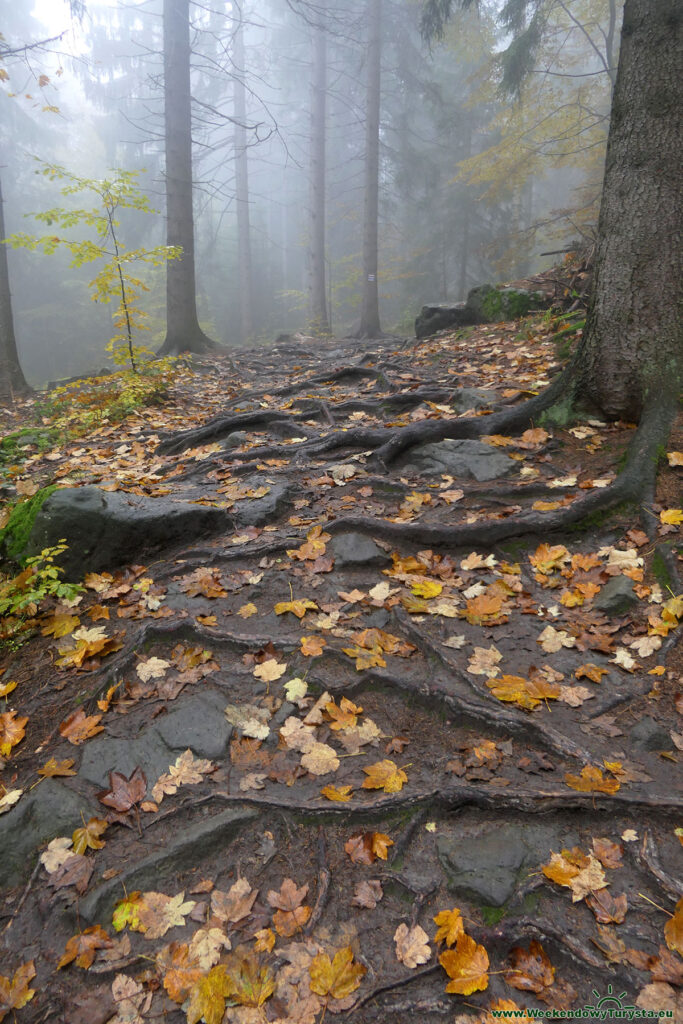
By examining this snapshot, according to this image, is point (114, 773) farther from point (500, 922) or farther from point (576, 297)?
point (576, 297)

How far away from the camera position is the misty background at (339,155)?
1587 centimetres

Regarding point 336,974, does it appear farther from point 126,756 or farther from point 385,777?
point 126,756

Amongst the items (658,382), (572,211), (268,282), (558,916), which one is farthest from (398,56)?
(558,916)

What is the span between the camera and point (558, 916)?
1.71 meters

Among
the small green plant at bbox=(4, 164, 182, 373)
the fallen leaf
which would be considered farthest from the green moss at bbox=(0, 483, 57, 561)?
the small green plant at bbox=(4, 164, 182, 373)

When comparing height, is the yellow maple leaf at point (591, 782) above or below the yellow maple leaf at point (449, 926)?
above

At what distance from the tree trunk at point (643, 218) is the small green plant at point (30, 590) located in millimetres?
4174

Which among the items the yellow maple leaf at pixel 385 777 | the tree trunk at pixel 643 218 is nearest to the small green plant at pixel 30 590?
the yellow maple leaf at pixel 385 777

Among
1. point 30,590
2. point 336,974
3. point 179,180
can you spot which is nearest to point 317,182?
point 179,180

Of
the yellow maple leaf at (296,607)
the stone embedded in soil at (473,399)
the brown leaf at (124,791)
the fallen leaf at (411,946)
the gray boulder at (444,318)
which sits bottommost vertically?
the fallen leaf at (411,946)

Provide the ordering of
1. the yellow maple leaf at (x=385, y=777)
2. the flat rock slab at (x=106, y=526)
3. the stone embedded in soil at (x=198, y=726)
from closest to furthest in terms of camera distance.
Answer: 1. the yellow maple leaf at (x=385, y=777)
2. the stone embedded in soil at (x=198, y=726)
3. the flat rock slab at (x=106, y=526)

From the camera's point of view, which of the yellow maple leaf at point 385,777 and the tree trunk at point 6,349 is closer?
the yellow maple leaf at point 385,777

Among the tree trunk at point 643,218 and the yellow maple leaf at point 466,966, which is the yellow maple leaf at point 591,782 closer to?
the yellow maple leaf at point 466,966

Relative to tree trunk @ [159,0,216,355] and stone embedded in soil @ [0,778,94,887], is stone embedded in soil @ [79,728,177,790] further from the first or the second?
tree trunk @ [159,0,216,355]
